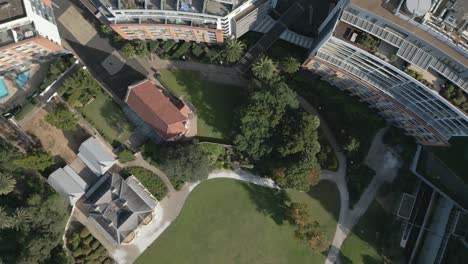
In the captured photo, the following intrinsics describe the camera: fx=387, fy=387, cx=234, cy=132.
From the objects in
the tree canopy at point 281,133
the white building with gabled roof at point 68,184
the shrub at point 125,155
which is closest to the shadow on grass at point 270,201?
the tree canopy at point 281,133

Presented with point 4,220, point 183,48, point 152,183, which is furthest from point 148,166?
point 4,220

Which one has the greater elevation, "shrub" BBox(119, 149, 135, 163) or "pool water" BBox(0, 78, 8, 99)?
"pool water" BBox(0, 78, 8, 99)

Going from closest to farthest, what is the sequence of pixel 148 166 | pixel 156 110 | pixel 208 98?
pixel 156 110 < pixel 148 166 < pixel 208 98

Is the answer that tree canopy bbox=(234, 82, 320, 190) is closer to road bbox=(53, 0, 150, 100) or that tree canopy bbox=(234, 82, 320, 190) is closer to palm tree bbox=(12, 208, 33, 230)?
road bbox=(53, 0, 150, 100)

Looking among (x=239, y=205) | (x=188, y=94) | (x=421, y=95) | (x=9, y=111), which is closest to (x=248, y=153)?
(x=239, y=205)

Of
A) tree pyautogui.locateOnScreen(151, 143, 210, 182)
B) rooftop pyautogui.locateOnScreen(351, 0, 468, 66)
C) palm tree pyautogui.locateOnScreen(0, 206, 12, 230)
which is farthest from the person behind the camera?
tree pyautogui.locateOnScreen(151, 143, 210, 182)

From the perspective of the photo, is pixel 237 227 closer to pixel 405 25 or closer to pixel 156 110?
pixel 156 110

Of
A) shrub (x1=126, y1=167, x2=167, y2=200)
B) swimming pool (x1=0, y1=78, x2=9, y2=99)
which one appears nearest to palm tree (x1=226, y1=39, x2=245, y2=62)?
shrub (x1=126, y1=167, x2=167, y2=200)
